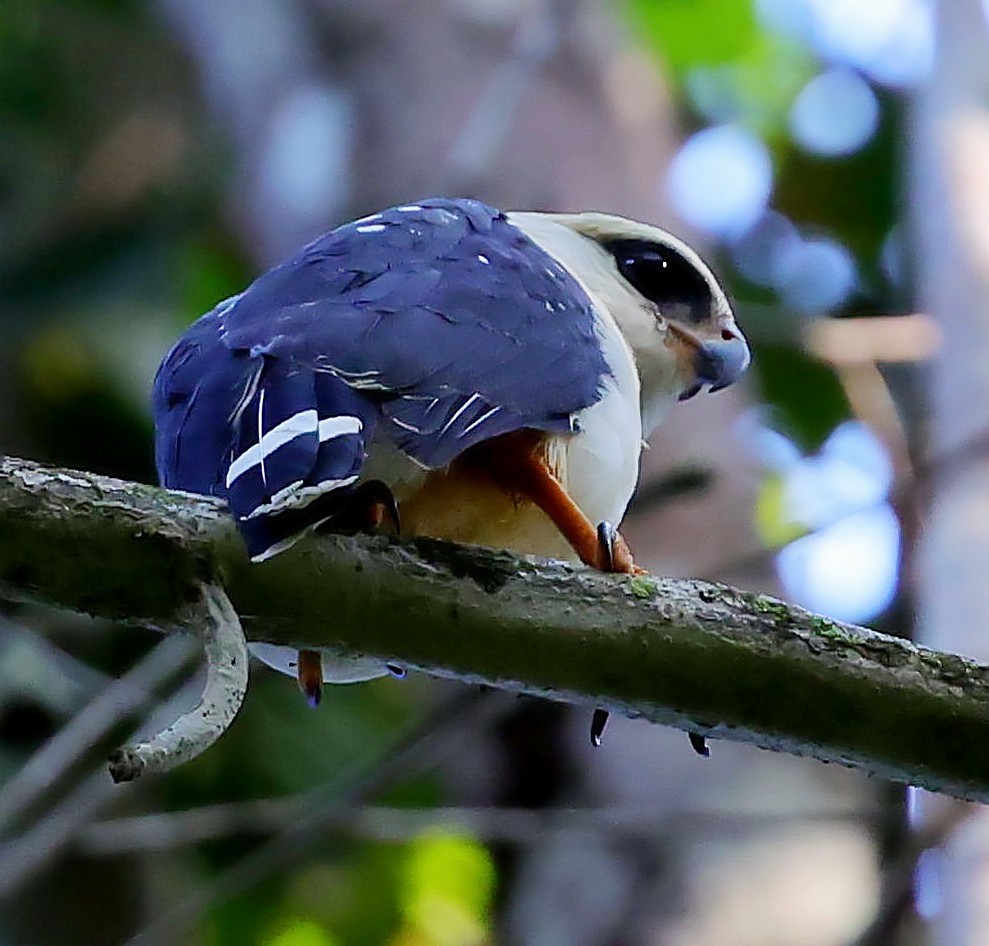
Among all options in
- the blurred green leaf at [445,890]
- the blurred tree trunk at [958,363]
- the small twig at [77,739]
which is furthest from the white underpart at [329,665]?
the blurred green leaf at [445,890]

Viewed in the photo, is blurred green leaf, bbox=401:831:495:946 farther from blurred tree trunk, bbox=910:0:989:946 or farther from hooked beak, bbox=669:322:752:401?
hooked beak, bbox=669:322:752:401

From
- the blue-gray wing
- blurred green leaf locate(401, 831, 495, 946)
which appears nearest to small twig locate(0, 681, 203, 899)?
the blue-gray wing

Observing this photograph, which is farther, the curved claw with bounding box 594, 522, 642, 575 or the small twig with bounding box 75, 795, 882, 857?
the small twig with bounding box 75, 795, 882, 857

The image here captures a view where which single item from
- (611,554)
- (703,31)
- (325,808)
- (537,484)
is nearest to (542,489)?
(537,484)

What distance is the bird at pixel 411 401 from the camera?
161cm

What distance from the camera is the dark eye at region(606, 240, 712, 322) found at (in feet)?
8.23

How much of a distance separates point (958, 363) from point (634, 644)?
5.73ft

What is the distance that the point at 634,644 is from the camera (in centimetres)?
158

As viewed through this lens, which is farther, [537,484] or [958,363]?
[958,363]

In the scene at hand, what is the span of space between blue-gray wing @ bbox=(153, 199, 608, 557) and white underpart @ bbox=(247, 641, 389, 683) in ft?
0.68

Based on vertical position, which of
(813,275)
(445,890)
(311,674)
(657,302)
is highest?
(657,302)

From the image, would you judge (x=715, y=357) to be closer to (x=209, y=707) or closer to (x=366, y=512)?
(x=366, y=512)

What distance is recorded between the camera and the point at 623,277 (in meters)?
2.52

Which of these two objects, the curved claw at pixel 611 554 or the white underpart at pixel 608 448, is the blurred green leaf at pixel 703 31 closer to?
the white underpart at pixel 608 448
